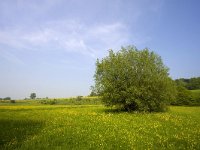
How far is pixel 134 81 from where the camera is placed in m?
45.2

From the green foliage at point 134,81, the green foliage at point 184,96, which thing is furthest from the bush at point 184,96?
the green foliage at point 134,81

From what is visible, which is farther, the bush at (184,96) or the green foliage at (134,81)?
the bush at (184,96)

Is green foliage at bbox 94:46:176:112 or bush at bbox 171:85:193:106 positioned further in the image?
bush at bbox 171:85:193:106

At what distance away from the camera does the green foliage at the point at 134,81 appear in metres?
44.0

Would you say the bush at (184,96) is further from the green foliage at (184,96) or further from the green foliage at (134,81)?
the green foliage at (134,81)

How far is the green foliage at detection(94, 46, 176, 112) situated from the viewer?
44.0 m

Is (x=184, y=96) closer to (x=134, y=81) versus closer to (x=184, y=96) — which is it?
(x=184, y=96)

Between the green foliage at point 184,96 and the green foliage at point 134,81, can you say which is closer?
the green foliage at point 134,81

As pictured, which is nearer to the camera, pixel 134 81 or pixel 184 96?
pixel 134 81

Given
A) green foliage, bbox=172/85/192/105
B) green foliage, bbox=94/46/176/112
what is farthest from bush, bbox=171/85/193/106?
green foliage, bbox=94/46/176/112

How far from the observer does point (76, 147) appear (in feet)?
49.4

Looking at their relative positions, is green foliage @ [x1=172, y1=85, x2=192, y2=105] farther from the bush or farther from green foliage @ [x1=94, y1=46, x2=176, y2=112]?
green foliage @ [x1=94, y1=46, x2=176, y2=112]

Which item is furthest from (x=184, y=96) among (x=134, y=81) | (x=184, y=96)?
(x=134, y=81)

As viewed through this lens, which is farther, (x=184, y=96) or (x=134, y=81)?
(x=184, y=96)
